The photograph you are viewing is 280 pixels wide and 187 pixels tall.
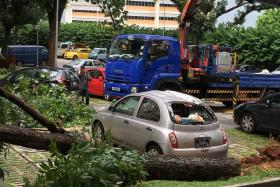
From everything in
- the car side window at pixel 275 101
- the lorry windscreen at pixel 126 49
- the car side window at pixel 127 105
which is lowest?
the car side window at pixel 275 101

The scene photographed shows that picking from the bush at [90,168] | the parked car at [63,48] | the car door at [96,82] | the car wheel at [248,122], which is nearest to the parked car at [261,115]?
the car wheel at [248,122]

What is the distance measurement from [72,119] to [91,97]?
813 centimetres

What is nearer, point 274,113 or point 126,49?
point 274,113

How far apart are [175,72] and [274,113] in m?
5.70

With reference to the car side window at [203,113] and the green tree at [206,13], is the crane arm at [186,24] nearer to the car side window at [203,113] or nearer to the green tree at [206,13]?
the green tree at [206,13]

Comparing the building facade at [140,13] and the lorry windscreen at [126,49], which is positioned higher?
the building facade at [140,13]

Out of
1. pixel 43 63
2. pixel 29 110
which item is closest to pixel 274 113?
pixel 29 110

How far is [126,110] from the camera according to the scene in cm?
1123

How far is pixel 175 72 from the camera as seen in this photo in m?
19.6

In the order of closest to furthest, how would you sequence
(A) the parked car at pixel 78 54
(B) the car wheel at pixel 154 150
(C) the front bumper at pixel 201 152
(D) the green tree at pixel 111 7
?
(C) the front bumper at pixel 201 152 → (B) the car wheel at pixel 154 150 → (D) the green tree at pixel 111 7 → (A) the parked car at pixel 78 54

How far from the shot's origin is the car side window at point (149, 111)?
10250mm

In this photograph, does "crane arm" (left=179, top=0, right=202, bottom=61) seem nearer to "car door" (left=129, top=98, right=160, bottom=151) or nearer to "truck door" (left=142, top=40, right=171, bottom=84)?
"truck door" (left=142, top=40, right=171, bottom=84)

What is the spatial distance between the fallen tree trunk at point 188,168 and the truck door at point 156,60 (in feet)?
32.0

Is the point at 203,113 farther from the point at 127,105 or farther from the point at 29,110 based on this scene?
the point at 29,110
